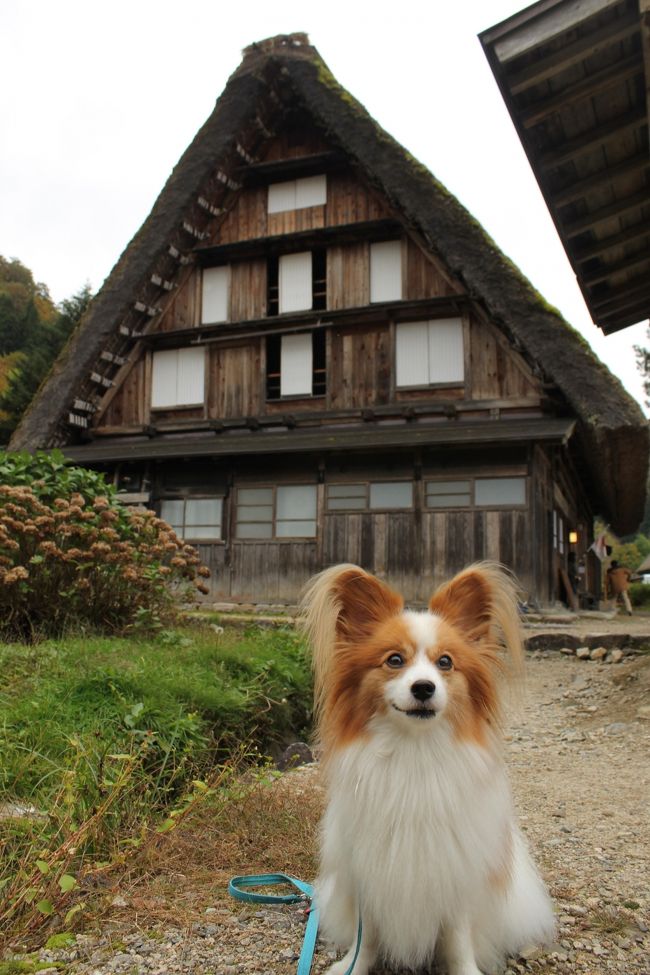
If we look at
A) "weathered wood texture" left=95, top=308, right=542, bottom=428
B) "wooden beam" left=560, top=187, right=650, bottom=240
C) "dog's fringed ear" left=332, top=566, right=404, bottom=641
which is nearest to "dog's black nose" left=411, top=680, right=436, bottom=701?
"dog's fringed ear" left=332, top=566, right=404, bottom=641

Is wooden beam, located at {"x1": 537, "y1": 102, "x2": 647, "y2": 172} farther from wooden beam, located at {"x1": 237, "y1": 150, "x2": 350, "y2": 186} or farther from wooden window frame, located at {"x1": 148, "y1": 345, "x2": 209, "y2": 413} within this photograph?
wooden window frame, located at {"x1": 148, "y1": 345, "x2": 209, "y2": 413}

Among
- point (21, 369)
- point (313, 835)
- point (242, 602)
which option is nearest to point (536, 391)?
point (242, 602)

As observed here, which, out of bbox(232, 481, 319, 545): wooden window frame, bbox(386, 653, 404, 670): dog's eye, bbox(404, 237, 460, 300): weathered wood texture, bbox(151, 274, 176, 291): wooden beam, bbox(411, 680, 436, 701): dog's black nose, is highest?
bbox(151, 274, 176, 291): wooden beam

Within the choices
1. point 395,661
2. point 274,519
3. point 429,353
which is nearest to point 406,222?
point 429,353

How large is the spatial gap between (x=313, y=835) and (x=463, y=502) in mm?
8526

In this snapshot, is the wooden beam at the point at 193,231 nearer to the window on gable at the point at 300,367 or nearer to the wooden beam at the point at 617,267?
the window on gable at the point at 300,367

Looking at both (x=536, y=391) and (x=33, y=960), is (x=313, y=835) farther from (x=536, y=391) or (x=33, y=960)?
(x=536, y=391)

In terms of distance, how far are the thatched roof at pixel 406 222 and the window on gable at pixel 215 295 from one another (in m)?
0.97

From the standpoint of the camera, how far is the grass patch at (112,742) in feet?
7.04

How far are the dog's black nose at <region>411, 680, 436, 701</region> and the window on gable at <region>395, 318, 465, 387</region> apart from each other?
33.2 feet

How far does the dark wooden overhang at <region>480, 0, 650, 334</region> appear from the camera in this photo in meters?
4.16

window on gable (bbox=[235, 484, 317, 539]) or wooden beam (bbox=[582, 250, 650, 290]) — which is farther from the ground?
wooden beam (bbox=[582, 250, 650, 290])

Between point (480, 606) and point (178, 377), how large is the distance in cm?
1178

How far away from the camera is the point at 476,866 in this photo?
5.52ft
